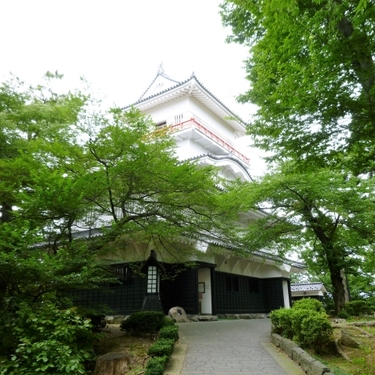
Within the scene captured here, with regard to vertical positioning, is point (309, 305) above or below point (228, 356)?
above

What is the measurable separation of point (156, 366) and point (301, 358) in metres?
2.90

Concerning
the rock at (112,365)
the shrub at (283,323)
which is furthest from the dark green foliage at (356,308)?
the rock at (112,365)

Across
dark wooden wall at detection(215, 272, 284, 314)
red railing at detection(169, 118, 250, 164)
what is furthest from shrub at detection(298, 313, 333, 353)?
red railing at detection(169, 118, 250, 164)

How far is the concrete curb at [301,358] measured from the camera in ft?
18.0

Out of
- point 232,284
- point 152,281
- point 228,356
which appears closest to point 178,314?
point 152,281

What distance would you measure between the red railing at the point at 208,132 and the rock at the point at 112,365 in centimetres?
1555

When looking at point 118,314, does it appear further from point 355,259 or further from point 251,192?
point 355,259

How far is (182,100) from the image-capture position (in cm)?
2372

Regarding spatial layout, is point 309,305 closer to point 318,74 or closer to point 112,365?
point 112,365

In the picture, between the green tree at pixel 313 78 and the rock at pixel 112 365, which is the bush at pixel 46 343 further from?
the green tree at pixel 313 78

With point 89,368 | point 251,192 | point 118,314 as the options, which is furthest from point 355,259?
point 89,368

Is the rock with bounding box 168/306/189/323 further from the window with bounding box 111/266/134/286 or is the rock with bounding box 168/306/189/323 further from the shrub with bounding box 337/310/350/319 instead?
the shrub with bounding box 337/310/350/319

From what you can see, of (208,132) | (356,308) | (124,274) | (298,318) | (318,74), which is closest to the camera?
(318,74)

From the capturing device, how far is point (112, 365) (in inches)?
265
